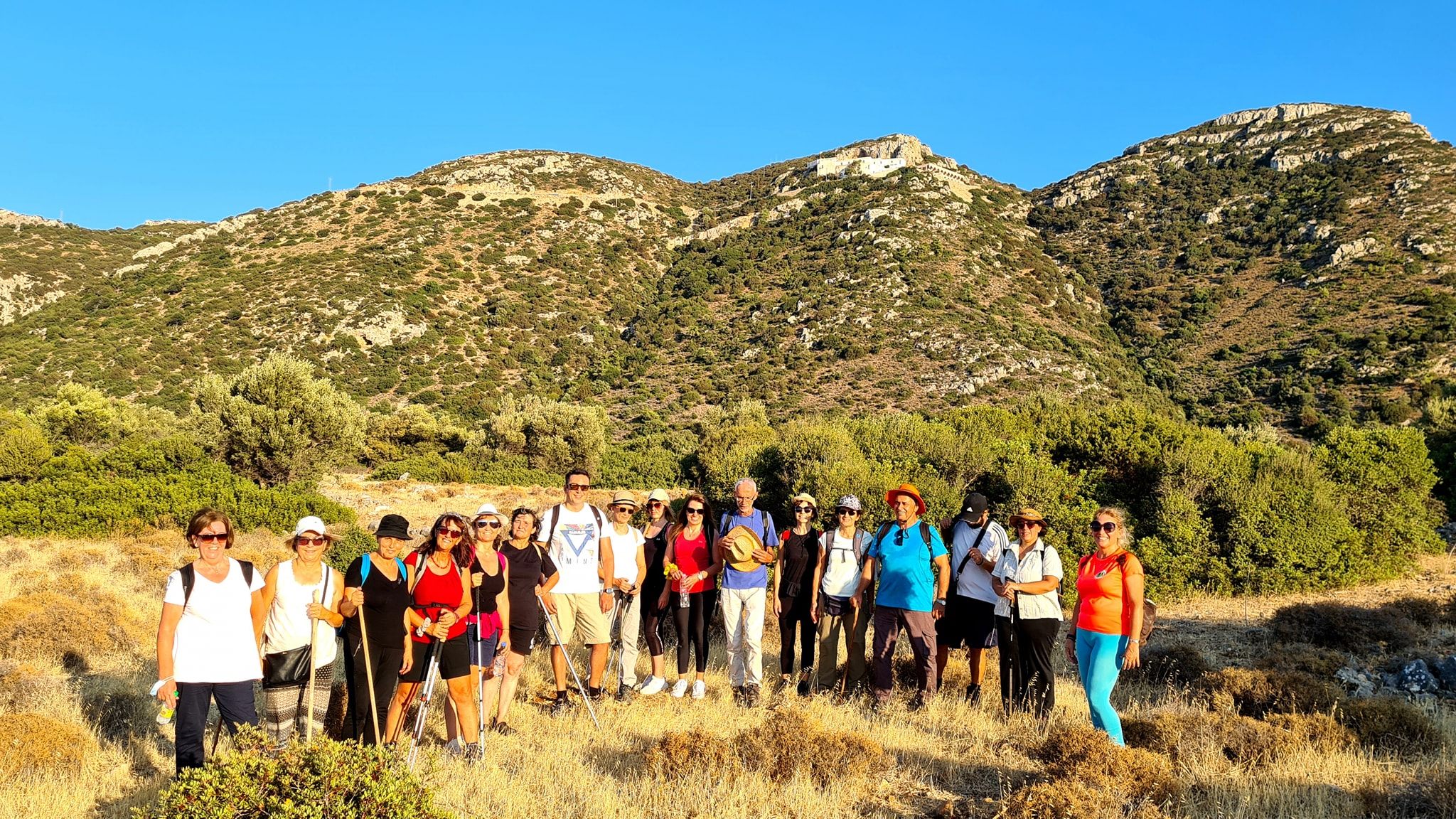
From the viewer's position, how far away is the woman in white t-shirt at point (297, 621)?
443cm

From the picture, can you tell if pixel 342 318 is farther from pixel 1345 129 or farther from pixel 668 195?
pixel 1345 129

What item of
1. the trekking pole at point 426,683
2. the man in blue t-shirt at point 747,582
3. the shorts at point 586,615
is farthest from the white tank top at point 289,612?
the man in blue t-shirt at point 747,582

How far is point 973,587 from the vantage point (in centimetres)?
643

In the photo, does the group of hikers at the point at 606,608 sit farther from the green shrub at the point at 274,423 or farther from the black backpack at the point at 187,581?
the green shrub at the point at 274,423

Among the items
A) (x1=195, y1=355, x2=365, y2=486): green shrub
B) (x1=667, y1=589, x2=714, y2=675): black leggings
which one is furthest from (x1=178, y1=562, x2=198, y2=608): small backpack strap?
(x1=195, y1=355, x2=365, y2=486): green shrub

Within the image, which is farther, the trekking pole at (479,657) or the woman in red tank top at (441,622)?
the trekking pole at (479,657)

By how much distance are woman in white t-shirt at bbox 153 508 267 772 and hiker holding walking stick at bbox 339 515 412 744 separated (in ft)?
1.83

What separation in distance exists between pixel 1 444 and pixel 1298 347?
4672 cm

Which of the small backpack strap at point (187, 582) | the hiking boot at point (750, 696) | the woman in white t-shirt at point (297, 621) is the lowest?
the hiking boot at point (750, 696)

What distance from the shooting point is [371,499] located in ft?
65.9

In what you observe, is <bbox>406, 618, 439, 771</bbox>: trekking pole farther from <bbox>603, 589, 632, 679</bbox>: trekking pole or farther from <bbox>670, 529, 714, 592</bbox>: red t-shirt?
<bbox>670, 529, 714, 592</bbox>: red t-shirt

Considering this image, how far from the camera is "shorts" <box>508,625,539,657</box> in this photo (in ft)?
18.8

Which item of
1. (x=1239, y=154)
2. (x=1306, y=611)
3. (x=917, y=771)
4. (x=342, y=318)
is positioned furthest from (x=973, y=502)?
(x=1239, y=154)

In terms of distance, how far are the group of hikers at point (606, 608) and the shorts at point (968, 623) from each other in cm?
2
